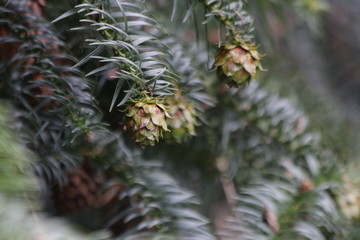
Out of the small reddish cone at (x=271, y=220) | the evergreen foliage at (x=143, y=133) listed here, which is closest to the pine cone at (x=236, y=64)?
the evergreen foliage at (x=143, y=133)

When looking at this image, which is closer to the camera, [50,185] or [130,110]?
[130,110]

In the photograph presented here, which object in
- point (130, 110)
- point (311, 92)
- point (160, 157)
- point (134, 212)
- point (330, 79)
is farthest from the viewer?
point (330, 79)

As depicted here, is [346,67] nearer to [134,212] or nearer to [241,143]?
[241,143]

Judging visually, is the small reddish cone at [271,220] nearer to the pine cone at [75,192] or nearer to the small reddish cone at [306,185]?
the small reddish cone at [306,185]

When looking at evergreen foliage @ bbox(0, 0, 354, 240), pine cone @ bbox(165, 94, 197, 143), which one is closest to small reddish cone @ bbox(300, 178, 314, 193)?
evergreen foliage @ bbox(0, 0, 354, 240)

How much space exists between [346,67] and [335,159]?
46 cm

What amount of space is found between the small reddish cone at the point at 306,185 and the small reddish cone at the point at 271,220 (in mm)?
68

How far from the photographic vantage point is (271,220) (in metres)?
0.55

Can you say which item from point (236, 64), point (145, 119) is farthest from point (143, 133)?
point (236, 64)

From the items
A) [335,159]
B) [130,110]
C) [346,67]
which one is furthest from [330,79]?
[130,110]

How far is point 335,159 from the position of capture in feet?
2.33

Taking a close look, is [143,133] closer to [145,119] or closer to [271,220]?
[145,119]

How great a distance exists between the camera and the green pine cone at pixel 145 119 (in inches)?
16.1

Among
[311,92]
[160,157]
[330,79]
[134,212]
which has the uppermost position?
[330,79]
